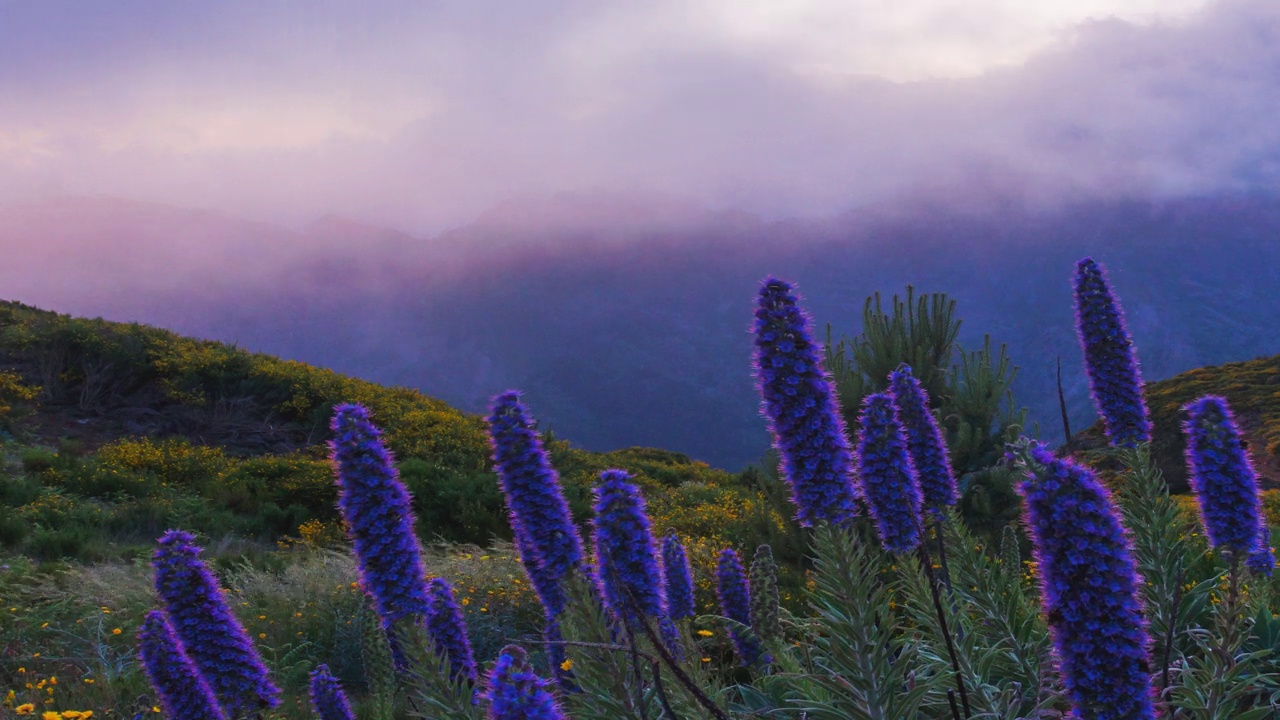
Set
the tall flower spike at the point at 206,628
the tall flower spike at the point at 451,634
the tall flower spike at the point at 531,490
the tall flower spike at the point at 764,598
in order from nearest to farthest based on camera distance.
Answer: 1. the tall flower spike at the point at 531,490
2. the tall flower spike at the point at 206,628
3. the tall flower spike at the point at 764,598
4. the tall flower spike at the point at 451,634

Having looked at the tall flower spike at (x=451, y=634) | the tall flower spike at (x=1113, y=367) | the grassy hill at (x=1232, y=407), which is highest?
the grassy hill at (x=1232, y=407)

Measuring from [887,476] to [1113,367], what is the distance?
5.57 ft

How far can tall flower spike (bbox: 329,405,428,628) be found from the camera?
11.0 feet

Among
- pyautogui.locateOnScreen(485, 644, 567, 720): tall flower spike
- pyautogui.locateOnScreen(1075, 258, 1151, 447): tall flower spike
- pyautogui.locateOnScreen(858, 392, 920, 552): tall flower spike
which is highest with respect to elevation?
pyautogui.locateOnScreen(1075, 258, 1151, 447): tall flower spike

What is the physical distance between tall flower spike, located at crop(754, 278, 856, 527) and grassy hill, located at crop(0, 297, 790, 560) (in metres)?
6.81

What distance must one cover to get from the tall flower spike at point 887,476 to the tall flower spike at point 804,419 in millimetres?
295

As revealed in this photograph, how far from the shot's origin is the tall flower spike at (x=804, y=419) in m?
2.85

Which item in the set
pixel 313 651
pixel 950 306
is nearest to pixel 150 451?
pixel 313 651

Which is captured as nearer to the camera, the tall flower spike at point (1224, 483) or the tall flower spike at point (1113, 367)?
the tall flower spike at point (1224, 483)

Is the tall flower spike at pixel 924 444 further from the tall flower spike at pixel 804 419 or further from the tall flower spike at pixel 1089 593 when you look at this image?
the tall flower spike at pixel 1089 593

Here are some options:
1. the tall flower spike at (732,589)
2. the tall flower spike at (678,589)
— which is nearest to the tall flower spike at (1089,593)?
the tall flower spike at (678,589)

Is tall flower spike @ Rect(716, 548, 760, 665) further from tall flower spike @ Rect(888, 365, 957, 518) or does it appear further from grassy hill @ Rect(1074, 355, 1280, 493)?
grassy hill @ Rect(1074, 355, 1280, 493)

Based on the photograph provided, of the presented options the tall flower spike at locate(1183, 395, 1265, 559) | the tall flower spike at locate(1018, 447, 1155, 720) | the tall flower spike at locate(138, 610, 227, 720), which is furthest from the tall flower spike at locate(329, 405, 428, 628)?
the tall flower spike at locate(1183, 395, 1265, 559)

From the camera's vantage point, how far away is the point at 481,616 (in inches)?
335
